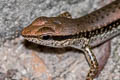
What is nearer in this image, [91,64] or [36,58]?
[91,64]

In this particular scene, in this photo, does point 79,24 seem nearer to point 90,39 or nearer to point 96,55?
point 90,39

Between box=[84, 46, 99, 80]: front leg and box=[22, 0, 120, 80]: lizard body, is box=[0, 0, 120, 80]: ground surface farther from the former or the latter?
box=[22, 0, 120, 80]: lizard body

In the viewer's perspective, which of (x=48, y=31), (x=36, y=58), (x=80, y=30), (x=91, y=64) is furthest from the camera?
(x=36, y=58)

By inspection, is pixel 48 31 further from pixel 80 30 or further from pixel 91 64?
pixel 91 64

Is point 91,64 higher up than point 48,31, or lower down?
lower down

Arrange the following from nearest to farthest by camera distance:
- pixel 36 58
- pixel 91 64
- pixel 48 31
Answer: pixel 48 31, pixel 91 64, pixel 36 58

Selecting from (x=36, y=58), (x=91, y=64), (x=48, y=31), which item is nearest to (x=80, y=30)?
(x=48, y=31)

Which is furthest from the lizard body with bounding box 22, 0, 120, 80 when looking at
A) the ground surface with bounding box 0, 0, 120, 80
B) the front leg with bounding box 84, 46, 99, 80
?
the ground surface with bounding box 0, 0, 120, 80

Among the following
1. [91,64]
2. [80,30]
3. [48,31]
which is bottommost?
[91,64]
